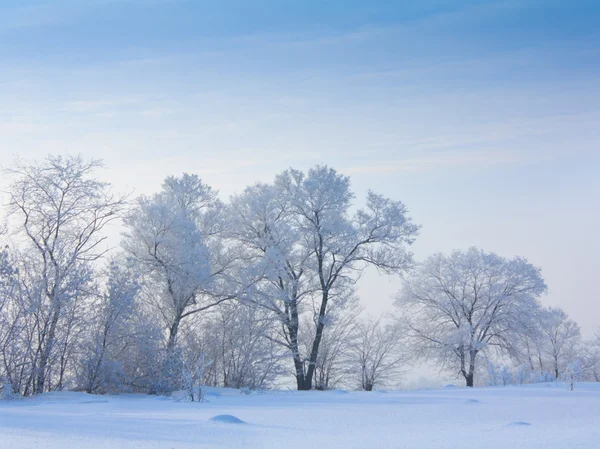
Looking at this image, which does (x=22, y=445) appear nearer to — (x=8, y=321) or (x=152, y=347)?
(x=8, y=321)

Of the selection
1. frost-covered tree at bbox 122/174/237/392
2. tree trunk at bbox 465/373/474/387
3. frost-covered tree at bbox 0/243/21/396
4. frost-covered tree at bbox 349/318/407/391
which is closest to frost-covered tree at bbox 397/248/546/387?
tree trunk at bbox 465/373/474/387

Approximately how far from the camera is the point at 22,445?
386 centimetres

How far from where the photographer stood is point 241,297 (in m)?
17.8

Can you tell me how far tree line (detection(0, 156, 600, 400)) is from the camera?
11352 millimetres

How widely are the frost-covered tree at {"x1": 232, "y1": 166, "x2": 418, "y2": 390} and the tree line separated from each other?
0.16ft

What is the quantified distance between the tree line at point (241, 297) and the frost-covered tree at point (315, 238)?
0.16ft

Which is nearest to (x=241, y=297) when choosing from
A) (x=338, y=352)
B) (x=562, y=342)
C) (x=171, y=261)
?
(x=171, y=261)

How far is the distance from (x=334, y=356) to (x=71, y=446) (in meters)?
18.5

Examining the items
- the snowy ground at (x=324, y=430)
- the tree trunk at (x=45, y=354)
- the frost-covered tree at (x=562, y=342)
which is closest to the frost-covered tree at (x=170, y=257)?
the tree trunk at (x=45, y=354)

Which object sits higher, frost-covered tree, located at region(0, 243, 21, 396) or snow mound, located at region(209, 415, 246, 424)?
frost-covered tree, located at region(0, 243, 21, 396)

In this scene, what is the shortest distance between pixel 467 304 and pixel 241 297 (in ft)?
47.5

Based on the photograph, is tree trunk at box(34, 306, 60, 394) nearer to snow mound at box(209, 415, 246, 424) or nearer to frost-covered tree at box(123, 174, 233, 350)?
frost-covered tree at box(123, 174, 233, 350)

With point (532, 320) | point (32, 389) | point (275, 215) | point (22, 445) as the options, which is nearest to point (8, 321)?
point (32, 389)

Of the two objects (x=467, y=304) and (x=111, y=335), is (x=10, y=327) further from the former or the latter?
(x=467, y=304)
